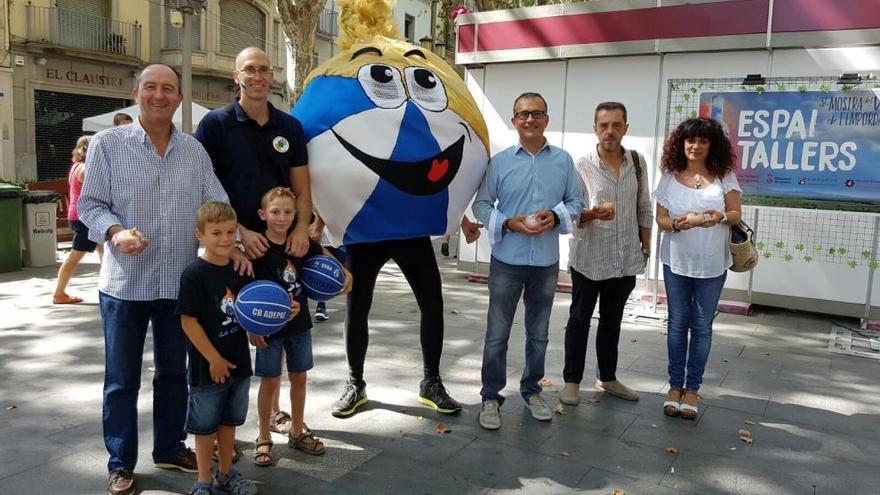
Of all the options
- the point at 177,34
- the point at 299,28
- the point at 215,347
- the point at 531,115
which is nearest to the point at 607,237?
the point at 531,115

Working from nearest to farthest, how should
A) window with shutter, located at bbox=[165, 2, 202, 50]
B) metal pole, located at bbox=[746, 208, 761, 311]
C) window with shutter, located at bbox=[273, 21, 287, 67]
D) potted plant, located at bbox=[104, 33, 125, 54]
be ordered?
metal pole, located at bbox=[746, 208, 761, 311]
potted plant, located at bbox=[104, 33, 125, 54]
window with shutter, located at bbox=[165, 2, 202, 50]
window with shutter, located at bbox=[273, 21, 287, 67]

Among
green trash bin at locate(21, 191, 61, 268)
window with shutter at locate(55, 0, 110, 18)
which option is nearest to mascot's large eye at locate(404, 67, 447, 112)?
green trash bin at locate(21, 191, 61, 268)

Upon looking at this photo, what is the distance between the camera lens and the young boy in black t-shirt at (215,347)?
299cm

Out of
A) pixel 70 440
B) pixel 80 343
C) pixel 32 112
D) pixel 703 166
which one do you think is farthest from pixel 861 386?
pixel 32 112

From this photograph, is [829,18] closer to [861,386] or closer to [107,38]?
[861,386]

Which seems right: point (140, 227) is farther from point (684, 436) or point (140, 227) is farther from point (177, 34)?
point (177, 34)

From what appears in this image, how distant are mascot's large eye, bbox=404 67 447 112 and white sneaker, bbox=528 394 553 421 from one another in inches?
72.9

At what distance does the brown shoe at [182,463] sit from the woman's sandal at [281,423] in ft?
1.86

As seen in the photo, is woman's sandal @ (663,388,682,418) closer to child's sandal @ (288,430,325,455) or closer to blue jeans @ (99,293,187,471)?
child's sandal @ (288,430,325,455)

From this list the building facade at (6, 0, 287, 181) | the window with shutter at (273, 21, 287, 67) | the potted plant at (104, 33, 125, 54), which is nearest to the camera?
the building facade at (6, 0, 287, 181)

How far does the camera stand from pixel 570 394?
460cm

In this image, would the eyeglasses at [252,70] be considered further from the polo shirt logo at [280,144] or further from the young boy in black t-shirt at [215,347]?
the young boy in black t-shirt at [215,347]

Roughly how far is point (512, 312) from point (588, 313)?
0.66 m

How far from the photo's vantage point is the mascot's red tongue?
3895 millimetres
